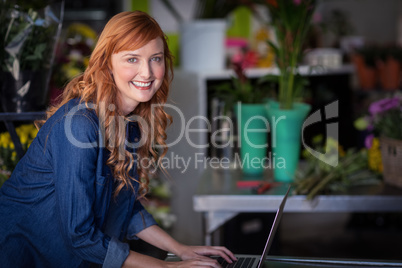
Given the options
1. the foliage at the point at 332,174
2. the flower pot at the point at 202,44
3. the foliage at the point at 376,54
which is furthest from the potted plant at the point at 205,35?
the foliage at the point at 376,54

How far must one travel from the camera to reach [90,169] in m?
1.21

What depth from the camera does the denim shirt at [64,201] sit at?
3.86 ft

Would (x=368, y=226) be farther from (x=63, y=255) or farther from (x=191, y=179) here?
(x=63, y=255)

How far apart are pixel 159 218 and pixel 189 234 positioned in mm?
250

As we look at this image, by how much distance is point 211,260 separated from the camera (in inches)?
50.6

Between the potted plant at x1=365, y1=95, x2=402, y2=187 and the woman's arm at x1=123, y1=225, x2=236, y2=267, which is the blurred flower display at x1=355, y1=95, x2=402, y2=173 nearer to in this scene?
the potted plant at x1=365, y1=95, x2=402, y2=187

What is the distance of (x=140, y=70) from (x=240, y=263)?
0.54 meters

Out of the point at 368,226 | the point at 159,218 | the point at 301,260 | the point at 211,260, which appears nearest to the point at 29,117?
the point at 211,260

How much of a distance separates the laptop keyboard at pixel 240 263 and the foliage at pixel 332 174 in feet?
2.02

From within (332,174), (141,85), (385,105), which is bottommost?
(332,174)

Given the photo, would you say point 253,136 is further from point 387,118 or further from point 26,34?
point 26,34

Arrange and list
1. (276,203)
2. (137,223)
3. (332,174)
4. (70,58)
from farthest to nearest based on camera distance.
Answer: (70,58) → (332,174) → (276,203) → (137,223)

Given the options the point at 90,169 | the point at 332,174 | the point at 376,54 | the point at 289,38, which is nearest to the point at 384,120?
the point at 332,174

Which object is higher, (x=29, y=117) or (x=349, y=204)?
(x=29, y=117)
